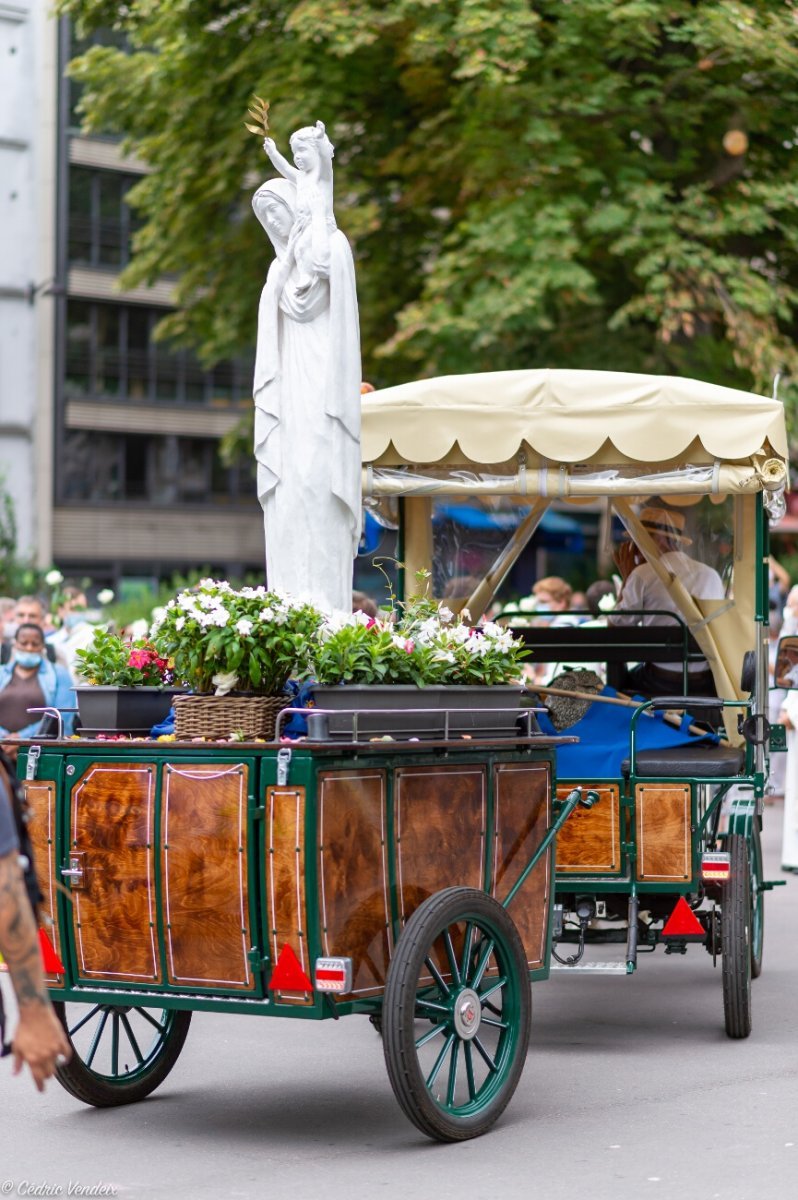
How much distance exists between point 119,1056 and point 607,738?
108 inches

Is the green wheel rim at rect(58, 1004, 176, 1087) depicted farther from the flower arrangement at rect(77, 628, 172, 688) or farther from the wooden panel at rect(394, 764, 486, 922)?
the wooden panel at rect(394, 764, 486, 922)

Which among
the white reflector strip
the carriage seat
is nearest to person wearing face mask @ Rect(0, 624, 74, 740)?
the carriage seat

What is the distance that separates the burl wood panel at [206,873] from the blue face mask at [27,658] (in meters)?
7.02

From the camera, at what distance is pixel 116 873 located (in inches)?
250

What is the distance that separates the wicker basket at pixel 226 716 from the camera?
20.6 ft

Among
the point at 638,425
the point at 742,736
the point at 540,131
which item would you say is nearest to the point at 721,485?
the point at 638,425

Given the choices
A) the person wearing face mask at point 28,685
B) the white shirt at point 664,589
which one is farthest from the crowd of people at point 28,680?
the white shirt at point 664,589

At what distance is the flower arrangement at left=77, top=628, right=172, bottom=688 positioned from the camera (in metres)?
6.96

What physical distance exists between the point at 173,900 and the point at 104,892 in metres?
0.29

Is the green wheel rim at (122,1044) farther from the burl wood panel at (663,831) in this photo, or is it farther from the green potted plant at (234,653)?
the burl wood panel at (663,831)

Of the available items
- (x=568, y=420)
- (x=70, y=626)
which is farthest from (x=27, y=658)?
(x=568, y=420)

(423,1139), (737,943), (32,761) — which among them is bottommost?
(423,1139)

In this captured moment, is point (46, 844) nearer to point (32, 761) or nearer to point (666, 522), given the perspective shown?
point (32, 761)

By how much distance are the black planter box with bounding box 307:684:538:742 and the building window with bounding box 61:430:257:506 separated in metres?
36.2
